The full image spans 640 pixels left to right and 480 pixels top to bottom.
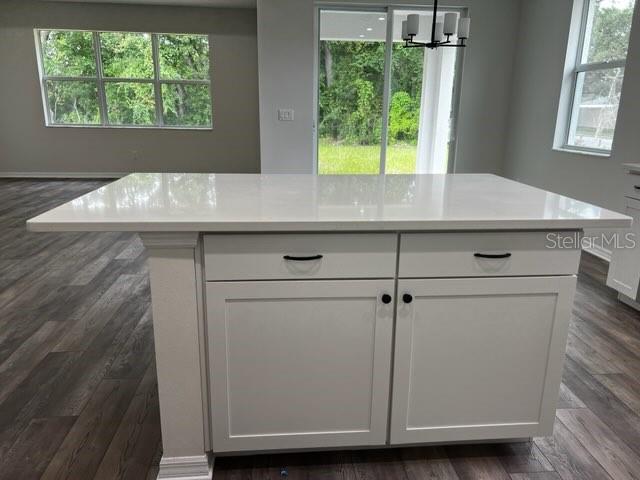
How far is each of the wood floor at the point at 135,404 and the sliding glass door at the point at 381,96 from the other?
2.87m

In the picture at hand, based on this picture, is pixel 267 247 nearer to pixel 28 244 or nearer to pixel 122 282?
pixel 122 282

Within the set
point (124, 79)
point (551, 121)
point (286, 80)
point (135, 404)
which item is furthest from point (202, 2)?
point (135, 404)

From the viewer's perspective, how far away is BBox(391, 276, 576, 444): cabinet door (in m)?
1.39

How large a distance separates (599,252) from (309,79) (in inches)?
132

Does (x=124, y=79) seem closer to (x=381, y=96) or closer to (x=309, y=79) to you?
(x=309, y=79)

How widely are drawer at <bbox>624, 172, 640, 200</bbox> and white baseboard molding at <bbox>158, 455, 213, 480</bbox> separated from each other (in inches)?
107

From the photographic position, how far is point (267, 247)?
1.29 metres

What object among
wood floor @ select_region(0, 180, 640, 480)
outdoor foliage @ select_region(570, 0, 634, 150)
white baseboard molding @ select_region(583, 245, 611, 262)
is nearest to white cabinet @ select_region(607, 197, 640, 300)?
wood floor @ select_region(0, 180, 640, 480)

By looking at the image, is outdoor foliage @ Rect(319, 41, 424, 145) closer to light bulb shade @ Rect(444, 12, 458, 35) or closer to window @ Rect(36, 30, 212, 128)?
light bulb shade @ Rect(444, 12, 458, 35)

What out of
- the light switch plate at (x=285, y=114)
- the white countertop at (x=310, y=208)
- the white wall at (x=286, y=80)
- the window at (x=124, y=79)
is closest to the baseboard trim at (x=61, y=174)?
the window at (x=124, y=79)

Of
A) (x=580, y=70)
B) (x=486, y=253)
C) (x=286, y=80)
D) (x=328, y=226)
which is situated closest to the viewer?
(x=328, y=226)

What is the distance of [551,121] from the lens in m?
4.53

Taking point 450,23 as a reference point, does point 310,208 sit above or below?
below

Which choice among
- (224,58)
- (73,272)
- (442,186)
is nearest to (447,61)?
(224,58)
